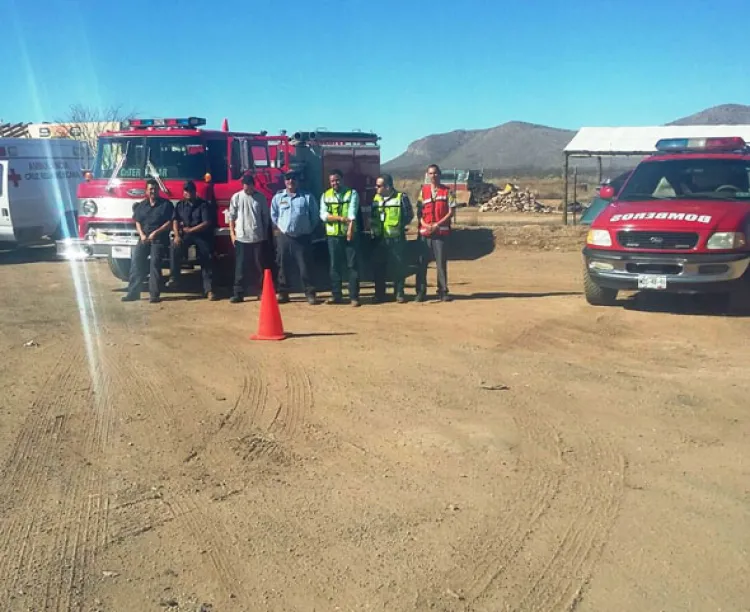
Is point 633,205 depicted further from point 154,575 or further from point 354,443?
point 154,575

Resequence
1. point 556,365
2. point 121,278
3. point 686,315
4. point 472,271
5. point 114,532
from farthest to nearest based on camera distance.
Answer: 1. point 472,271
2. point 121,278
3. point 686,315
4. point 556,365
5. point 114,532

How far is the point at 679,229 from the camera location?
9.66m

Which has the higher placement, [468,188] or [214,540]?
[214,540]

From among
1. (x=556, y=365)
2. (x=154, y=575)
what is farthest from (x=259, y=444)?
(x=556, y=365)

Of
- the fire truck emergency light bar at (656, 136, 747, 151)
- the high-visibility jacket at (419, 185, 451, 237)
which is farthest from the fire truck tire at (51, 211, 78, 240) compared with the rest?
the fire truck emergency light bar at (656, 136, 747, 151)

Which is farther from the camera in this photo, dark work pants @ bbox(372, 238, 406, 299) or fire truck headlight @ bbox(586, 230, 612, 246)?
dark work pants @ bbox(372, 238, 406, 299)

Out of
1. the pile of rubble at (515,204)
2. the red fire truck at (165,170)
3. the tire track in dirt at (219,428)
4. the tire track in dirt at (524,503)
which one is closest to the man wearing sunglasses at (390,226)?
the red fire truck at (165,170)

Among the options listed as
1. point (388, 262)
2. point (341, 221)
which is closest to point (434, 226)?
point (388, 262)

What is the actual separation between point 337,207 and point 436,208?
1291 mm

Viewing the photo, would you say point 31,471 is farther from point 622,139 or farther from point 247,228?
point 622,139

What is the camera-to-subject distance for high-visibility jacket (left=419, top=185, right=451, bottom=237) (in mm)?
10969

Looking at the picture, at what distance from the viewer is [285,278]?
38.7 ft

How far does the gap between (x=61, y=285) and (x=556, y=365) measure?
9.22 metres

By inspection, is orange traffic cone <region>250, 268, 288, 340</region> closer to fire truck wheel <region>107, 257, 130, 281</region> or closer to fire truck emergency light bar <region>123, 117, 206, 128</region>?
fire truck emergency light bar <region>123, 117, 206, 128</region>
